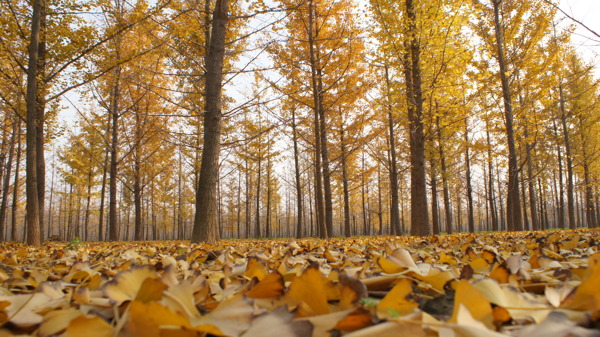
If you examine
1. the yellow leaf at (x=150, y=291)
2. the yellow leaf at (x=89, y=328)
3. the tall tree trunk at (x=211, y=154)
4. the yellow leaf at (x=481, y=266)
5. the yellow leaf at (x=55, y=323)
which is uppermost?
the tall tree trunk at (x=211, y=154)

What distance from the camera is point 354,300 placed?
74 centimetres

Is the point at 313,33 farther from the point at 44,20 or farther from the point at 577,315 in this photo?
the point at 577,315

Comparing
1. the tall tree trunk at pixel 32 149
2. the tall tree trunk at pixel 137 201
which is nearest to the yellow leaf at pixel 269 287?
the tall tree trunk at pixel 32 149

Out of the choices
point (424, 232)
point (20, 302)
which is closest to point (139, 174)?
point (424, 232)

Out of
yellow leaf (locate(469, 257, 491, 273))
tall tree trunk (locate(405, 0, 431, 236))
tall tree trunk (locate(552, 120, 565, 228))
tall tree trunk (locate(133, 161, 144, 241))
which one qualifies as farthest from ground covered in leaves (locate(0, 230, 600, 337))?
tall tree trunk (locate(552, 120, 565, 228))

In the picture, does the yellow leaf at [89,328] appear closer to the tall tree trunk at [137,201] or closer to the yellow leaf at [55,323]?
the yellow leaf at [55,323]

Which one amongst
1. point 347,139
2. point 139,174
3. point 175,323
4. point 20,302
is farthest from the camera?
point 139,174

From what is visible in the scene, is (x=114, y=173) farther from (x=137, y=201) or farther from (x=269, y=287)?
(x=269, y=287)

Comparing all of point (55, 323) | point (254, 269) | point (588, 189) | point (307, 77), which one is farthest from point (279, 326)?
point (588, 189)

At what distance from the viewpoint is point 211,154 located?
18.4 feet

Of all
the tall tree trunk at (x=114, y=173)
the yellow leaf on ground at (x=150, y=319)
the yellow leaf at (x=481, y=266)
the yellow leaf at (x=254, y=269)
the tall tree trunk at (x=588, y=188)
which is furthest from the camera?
the tall tree trunk at (x=588, y=188)

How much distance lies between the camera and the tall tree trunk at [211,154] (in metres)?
5.59

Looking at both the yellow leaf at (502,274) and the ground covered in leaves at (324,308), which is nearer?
the ground covered in leaves at (324,308)

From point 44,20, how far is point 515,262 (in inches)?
478
